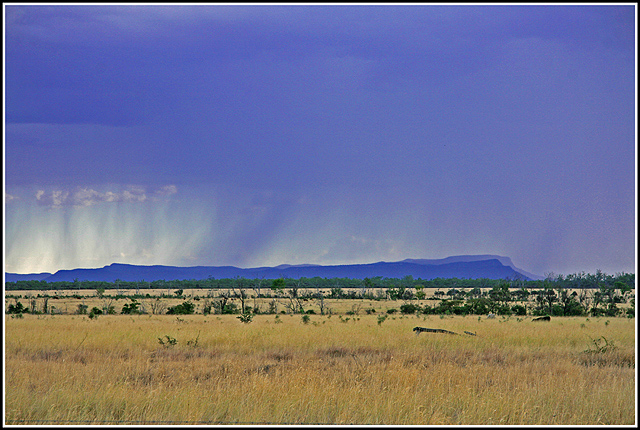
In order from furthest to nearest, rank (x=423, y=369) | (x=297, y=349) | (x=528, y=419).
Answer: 1. (x=297, y=349)
2. (x=423, y=369)
3. (x=528, y=419)

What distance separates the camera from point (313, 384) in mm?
9102

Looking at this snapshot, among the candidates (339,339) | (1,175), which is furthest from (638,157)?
(339,339)

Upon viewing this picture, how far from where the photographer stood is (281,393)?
8602 mm

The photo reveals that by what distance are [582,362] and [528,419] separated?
8356mm

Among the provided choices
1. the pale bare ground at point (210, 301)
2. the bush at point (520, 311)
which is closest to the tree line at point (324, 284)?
the pale bare ground at point (210, 301)

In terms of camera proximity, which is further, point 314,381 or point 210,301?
point 210,301

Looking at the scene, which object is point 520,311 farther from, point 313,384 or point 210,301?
point 313,384

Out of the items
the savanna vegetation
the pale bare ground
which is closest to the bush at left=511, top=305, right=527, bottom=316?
the pale bare ground

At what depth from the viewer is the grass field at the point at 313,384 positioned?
24.7 feet

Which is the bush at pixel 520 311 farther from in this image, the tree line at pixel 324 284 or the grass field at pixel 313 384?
the tree line at pixel 324 284

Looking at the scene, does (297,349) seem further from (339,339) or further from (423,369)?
(423,369)

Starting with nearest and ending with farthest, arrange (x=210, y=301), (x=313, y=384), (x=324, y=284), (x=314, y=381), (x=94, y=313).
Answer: (x=313, y=384)
(x=314, y=381)
(x=94, y=313)
(x=210, y=301)
(x=324, y=284)

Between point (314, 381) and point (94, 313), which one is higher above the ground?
point (314, 381)

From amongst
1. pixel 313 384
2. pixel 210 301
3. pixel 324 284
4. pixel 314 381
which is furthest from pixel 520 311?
pixel 324 284
